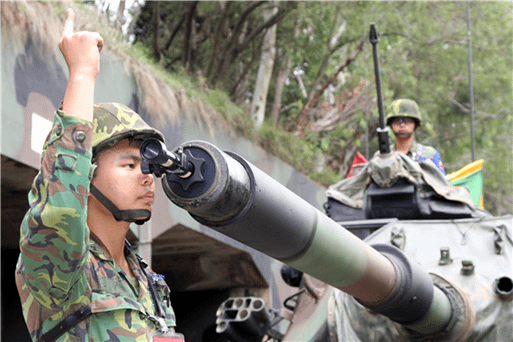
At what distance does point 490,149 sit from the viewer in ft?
64.7

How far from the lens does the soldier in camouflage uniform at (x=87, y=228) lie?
185 cm

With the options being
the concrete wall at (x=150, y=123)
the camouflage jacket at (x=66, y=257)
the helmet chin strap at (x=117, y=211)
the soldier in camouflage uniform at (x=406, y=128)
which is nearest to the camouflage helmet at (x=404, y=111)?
the soldier in camouflage uniform at (x=406, y=128)

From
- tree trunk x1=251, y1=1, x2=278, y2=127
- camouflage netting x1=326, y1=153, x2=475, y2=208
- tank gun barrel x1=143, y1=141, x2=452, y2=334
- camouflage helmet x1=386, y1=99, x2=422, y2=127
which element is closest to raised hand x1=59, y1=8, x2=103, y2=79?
tank gun barrel x1=143, y1=141, x2=452, y2=334

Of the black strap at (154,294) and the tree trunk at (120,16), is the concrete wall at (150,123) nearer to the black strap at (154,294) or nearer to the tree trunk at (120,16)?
the tree trunk at (120,16)

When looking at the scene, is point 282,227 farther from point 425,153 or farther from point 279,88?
point 279,88

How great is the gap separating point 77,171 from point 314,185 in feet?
34.6

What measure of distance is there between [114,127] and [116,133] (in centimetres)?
3

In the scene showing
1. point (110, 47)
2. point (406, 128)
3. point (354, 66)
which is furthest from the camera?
point (354, 66)

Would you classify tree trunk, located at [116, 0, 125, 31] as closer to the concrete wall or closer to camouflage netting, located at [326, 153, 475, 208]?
the concrete wall

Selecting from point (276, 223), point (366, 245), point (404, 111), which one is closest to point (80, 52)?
point (276, 223)

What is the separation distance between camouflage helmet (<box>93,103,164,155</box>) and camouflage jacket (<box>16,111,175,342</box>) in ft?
1.20

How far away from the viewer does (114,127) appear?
231cm

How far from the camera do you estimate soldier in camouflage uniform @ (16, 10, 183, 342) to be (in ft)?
6.07

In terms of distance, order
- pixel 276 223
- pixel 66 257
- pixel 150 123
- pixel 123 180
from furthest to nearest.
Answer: pixel 150 123 < pixel 123 180 < pixel 66 257 < pixel 276 223
